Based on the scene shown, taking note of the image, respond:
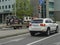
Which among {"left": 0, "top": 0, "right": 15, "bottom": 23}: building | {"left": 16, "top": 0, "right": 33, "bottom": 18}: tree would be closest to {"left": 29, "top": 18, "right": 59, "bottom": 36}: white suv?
{"left": 16, "top": 0, "right": 33, "bottom": 18}: tree

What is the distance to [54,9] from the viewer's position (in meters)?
89.9

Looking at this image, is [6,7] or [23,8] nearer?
[23,8]

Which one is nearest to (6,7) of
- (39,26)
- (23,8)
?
(23,8)

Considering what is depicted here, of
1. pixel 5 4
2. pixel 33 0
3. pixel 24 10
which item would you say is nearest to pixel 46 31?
pixel 24 10

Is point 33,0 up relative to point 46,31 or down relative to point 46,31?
up

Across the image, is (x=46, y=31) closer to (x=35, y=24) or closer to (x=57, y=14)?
(x=35, y=24)

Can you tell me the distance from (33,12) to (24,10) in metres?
6.07

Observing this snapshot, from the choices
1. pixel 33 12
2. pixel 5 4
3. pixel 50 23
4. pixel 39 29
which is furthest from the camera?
pixel 5 4

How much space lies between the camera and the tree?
78.2 m

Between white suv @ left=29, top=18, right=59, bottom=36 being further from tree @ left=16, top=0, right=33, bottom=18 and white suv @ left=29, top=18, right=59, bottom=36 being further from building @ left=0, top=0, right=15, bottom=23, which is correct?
building @ left=0, top=0, right=15, bottom=23

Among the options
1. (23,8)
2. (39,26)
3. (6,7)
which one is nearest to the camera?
(39,26)

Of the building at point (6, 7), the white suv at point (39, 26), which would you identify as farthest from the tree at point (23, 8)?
the white suv at point (39, 26)

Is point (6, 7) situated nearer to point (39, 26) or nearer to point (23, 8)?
point (23, 8)

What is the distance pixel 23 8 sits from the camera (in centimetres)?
7931
